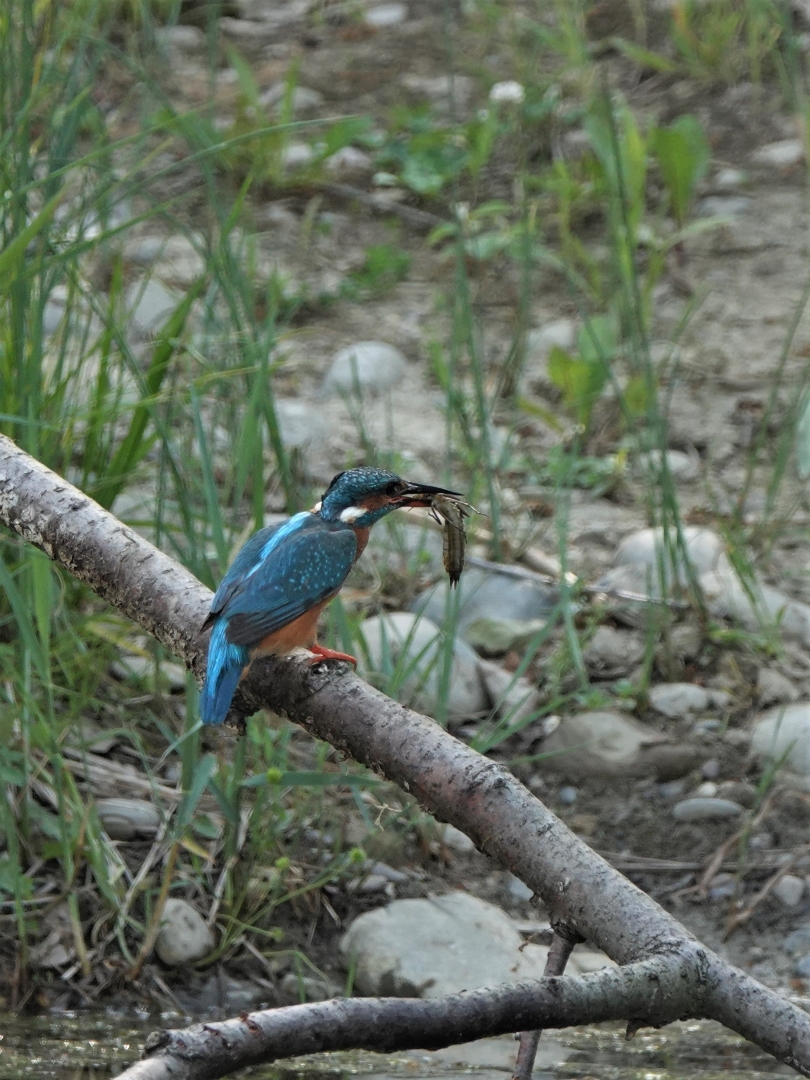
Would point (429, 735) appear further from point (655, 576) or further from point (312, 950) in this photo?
point (655, 576)

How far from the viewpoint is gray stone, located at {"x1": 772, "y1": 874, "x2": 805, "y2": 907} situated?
3.52 meters

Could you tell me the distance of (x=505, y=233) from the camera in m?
5.75

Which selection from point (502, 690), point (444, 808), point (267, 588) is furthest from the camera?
point (502, 690)

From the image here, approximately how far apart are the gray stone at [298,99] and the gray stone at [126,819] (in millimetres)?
3952

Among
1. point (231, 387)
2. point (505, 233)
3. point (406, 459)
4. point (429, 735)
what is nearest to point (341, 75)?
point (505, 233)

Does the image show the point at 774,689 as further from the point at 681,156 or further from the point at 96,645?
the point at 681,156

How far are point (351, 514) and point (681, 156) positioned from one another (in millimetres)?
3179

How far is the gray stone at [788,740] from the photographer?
381 cm

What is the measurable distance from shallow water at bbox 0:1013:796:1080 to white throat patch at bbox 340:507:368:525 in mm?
1055

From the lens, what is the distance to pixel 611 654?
4266mm

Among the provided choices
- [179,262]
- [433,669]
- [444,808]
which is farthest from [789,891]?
[179,262]

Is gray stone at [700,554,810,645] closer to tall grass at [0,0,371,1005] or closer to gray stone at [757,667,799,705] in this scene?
gray stone at [757,667,799,705]

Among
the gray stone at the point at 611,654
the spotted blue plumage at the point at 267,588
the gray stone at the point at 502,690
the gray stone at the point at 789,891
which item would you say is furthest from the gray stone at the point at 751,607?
the spotted blue plumage at the point at 267,588

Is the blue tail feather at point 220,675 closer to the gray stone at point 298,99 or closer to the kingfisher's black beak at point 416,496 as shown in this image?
the kingfisher's black beak at point 416,496
